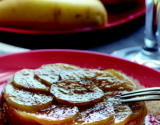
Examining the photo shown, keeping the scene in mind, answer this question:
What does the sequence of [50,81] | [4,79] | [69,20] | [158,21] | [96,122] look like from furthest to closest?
[69,20] → [158,21] → [4,79] → [50,81] → [96,122]

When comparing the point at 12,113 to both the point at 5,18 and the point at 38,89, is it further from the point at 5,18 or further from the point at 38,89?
the point at 5,18

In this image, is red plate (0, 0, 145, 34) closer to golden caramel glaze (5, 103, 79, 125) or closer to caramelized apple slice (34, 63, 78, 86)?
caramelized apple slice (34, 63, 78, 86)

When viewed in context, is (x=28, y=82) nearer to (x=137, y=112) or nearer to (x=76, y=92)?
(x=76, y=92)

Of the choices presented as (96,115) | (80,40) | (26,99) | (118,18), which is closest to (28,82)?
(26,99)

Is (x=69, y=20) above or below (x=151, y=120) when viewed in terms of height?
→ above

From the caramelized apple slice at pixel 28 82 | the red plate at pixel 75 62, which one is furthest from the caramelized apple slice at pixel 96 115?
the red plate at pixel 75 62

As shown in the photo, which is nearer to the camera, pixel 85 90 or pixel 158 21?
pixel 85 90

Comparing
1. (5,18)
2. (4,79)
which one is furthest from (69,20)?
(4,79)

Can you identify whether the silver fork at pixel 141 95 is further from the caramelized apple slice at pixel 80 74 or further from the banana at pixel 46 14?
the banana at pixel 46 14
